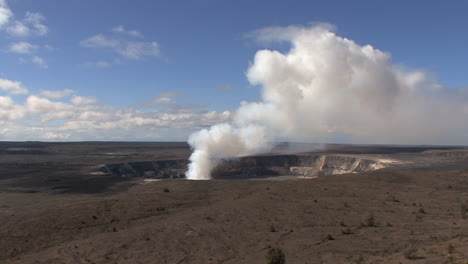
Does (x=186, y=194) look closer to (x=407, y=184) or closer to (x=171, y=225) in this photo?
(x=171, y=225)

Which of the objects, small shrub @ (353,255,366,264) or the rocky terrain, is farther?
the rocky terrain

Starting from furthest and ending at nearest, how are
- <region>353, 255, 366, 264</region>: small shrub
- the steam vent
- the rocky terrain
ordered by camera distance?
1. the steam vent
2. the rocky terrain
3. <region>353, 255, 366, 264</region>: small shrub

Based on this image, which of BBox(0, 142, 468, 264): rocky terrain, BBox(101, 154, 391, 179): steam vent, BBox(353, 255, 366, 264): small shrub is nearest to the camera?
BBox(353, 255, 366, 264): small shrub

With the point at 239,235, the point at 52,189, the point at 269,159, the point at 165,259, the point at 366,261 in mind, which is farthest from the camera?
the point at 269,159

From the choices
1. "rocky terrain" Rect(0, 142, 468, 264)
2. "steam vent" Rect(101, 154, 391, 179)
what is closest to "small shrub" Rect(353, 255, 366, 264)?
"rocky terrain" Rect(0, 142, 468, 264)

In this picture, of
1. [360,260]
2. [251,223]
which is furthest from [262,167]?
[360,260]

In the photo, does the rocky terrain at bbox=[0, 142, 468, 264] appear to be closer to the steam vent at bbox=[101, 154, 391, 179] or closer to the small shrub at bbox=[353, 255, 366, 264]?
the small shrub at bbox=[353, 255, 366, 264]

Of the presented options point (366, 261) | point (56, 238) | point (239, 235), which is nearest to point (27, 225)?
point (56, 238)

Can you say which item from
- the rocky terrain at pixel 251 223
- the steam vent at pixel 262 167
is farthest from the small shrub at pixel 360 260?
the steam vent at pixel 262 167
